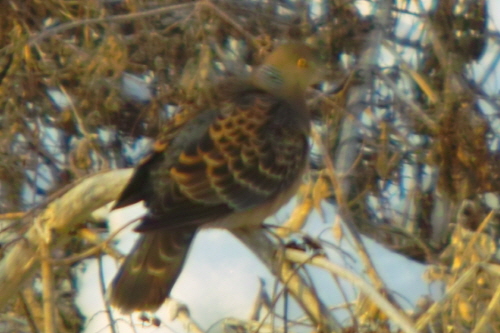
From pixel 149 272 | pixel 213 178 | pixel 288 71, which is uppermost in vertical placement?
pixel 288 71

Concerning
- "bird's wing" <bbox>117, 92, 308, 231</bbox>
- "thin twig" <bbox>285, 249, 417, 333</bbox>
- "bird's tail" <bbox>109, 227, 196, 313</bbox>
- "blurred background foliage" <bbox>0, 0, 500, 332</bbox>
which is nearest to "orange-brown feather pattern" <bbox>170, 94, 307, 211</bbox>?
"bird's wing" <bbox>117, 92, 308, 231</bbox>

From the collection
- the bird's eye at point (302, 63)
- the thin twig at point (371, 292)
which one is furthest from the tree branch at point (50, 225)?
the bird's eye at point (302, 63)

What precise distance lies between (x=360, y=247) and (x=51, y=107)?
2350 mm

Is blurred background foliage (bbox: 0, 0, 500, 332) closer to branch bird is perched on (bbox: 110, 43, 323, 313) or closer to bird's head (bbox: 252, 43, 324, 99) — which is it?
bird's head (bbox: 252, 43, 324, 99)

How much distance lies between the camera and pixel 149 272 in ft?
9.61

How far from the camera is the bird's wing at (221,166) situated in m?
3.10

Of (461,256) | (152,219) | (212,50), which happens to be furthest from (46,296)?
(212,50)

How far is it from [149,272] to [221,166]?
54 cm

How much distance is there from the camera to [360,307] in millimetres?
2846

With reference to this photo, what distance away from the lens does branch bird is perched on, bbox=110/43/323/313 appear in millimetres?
2939

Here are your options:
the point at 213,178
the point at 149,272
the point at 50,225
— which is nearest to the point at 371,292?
the point at 149,272

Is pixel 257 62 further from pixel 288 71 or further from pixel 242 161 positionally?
pixel 242 161

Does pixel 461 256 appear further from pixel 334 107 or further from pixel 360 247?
pixel 334 107

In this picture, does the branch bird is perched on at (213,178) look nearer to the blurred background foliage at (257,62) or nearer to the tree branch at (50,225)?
the tree branch at (50,225)
